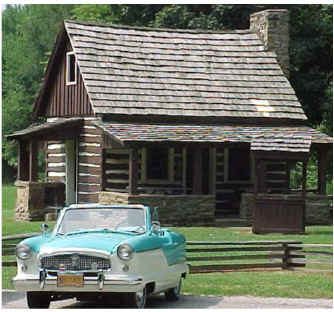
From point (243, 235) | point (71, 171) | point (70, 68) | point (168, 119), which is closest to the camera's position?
point (243, 235)

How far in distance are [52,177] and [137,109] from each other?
6.03 m

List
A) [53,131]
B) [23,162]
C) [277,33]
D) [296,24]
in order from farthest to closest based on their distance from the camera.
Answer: [296,24] < [277,33] < [23,162] < [53,131]

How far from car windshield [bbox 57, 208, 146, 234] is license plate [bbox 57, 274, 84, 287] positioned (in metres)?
1.38

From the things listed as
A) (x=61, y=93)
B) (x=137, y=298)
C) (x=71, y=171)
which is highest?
(x=61, y=93)

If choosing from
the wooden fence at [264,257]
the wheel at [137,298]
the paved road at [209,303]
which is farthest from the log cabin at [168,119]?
the wheel at [137,298]

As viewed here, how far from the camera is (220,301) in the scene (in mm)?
14320

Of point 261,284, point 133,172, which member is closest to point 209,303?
point 261,284

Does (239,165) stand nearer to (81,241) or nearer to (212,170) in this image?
(212,170)

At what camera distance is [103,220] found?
570 inches

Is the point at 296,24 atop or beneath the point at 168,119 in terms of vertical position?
atop

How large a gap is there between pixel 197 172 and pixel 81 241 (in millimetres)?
17221

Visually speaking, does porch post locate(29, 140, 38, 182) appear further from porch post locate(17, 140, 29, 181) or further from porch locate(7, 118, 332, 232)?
porch post locate(17, 140, 29, 181)

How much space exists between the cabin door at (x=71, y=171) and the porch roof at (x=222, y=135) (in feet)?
13.3

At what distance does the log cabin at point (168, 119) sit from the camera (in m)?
30.8
